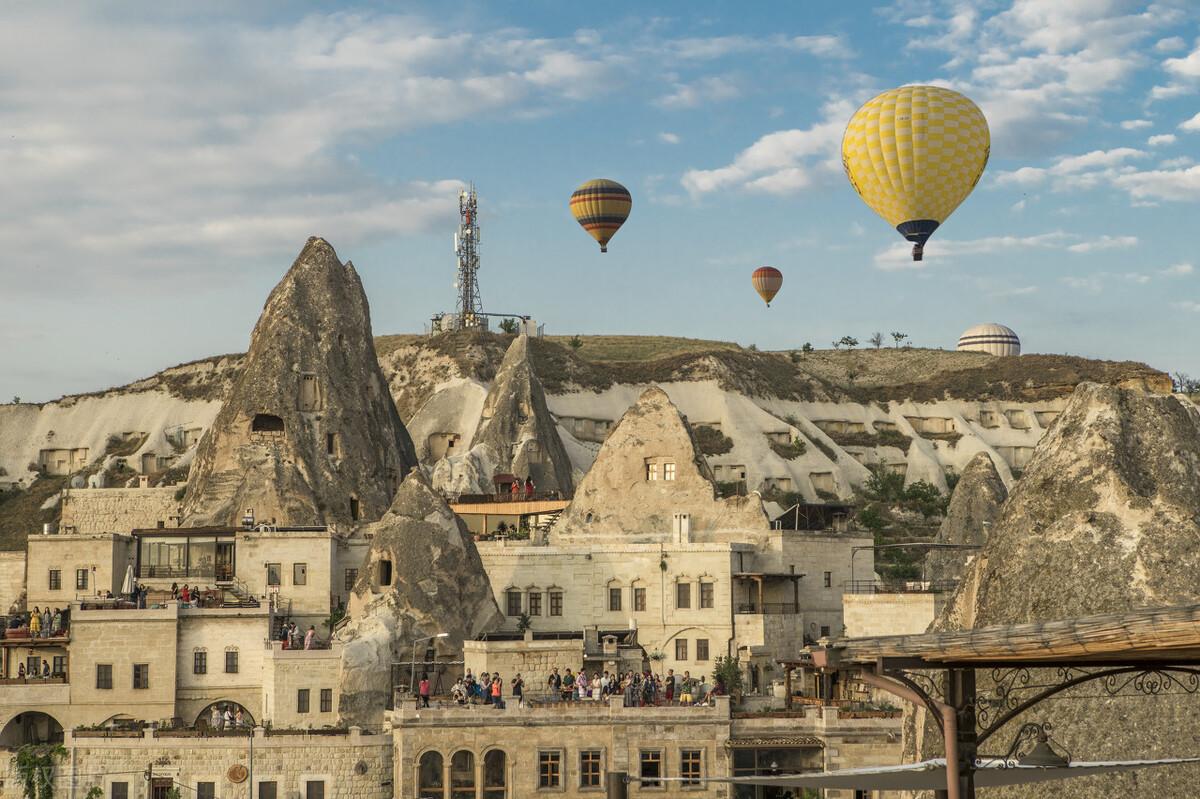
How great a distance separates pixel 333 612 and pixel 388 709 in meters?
10.1

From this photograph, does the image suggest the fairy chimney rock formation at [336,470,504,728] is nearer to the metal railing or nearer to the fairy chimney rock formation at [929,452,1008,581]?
the metal railing

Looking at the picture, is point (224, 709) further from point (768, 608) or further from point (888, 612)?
point (888, 612)

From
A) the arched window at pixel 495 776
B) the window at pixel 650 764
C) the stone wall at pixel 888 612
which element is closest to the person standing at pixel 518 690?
the arched window at pixel 495 776

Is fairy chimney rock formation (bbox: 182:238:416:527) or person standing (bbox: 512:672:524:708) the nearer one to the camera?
person standing (bbox: 512:672:524:708)

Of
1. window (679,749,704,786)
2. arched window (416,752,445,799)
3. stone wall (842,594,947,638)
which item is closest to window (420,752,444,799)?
arched window (416,752,445,799)

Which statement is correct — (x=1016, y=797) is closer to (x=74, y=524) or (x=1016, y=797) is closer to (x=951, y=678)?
(x=951, y=678)

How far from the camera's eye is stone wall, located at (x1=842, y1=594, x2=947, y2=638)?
68938 millimetres

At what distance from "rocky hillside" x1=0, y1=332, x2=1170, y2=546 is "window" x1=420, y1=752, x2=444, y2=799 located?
58525mm

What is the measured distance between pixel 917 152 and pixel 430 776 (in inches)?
1141

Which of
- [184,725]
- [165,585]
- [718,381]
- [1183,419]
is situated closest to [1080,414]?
[1183,419]

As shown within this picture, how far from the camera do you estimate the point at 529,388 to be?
109375mm

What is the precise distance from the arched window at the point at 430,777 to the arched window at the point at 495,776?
5.01 feet

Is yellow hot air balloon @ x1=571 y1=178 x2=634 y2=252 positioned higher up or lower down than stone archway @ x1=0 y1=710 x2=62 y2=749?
higher up

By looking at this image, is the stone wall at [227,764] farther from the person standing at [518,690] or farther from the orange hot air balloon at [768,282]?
the orange hot air balloon at [768,282]
